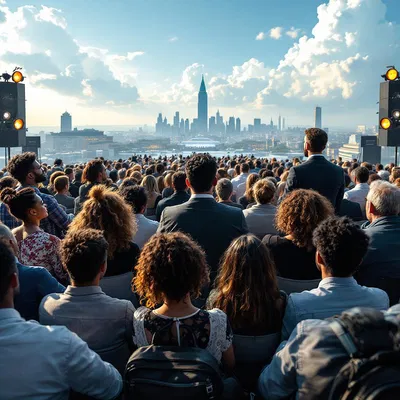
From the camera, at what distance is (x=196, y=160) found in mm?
3359

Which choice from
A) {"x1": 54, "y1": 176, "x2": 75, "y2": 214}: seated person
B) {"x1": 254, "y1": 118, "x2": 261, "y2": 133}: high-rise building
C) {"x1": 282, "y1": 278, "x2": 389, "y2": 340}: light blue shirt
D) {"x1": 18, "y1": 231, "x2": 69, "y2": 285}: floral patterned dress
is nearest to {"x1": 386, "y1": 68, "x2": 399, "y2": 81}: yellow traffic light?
{"x1": 54, "y1": 176, "x2": 75, "y2": 214}: seated person

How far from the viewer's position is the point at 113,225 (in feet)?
10.0

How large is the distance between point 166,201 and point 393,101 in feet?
22.3

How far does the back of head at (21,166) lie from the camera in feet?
14.4

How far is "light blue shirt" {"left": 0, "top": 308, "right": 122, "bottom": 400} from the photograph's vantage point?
5.55 feet

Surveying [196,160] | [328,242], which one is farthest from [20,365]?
[196,160]

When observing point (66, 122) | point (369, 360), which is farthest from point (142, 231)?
point (66, 122)

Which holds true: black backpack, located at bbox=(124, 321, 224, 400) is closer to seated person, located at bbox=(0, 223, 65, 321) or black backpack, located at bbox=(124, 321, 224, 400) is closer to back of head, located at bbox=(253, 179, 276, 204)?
seated person, located at bbox=(0, 223, 65, 321)

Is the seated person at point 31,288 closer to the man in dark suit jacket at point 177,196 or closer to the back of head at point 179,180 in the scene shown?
the man in dark suit jacket at point 177,196

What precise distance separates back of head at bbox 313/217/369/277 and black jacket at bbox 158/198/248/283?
0.94 metres

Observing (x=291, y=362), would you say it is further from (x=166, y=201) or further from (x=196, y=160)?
(x=166, y=201)

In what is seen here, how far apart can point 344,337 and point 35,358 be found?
1.22 m

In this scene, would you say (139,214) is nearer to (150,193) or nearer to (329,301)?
(150,193)

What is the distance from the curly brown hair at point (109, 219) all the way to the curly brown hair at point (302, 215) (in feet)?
3.72
